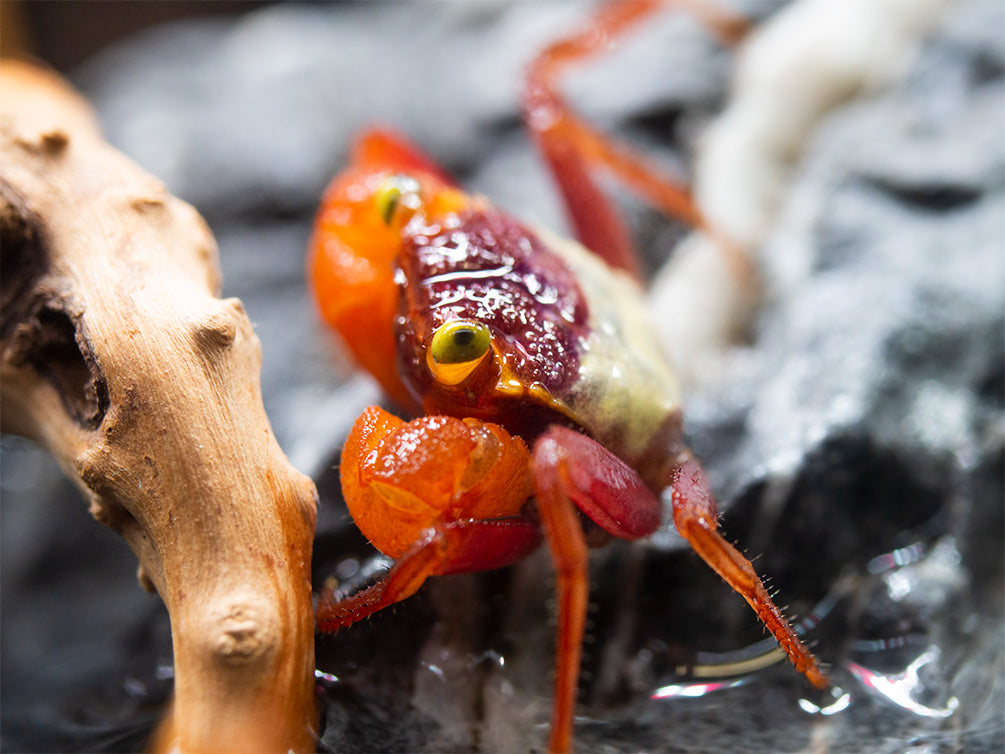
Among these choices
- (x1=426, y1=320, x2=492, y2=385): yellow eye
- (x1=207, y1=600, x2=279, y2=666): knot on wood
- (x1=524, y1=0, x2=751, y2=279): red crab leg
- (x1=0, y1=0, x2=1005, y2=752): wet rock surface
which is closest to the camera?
(x1=207, y1=600, x2=279, y2=666): knot on wood

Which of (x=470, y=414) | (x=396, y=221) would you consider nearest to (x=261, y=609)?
(x=470, y=414)

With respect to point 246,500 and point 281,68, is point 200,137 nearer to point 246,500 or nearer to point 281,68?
point 281,68

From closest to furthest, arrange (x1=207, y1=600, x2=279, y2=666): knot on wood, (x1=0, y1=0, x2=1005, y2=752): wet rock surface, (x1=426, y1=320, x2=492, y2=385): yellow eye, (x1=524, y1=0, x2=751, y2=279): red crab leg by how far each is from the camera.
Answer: (x1=207, y1=600, x2=279, y2=666): knot on wood → (x1=426, y1=320, x2=492, y2=385): yellow eye → (x1=0, y1=0, x2=1005, y2=752): wet rock surface → (x1=524, y1=0, x2=751, y2=279): red crab leg

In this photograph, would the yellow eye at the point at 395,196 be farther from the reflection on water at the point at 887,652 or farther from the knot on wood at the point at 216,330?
the reflection on water at the point at 887,652

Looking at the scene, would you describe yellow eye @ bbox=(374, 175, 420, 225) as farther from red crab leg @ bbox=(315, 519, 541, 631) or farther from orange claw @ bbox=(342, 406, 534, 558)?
red crab leg @ bbox=(315, 519, 541, 631)

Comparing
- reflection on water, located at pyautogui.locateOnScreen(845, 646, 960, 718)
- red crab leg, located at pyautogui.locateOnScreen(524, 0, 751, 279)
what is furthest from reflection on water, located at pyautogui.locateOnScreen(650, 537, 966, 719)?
red crab leg, located at pyautogui.locateOnScreen(524, 0, 751, 279)

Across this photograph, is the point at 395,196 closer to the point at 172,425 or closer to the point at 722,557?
the point at 172,425

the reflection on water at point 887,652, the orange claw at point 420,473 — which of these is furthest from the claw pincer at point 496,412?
the reflection on water at point 887,652

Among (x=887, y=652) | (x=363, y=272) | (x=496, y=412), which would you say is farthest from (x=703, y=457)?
(x=363, y=272)
